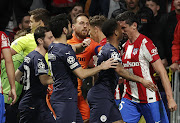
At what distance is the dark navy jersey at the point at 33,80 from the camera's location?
5.49 metres

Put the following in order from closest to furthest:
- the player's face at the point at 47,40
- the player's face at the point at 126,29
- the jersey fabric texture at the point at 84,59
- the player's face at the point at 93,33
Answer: the player's face at the point at 126,29, the player's face at the point at 47,40, the jersey fabric texture at the point at 84,59, the player's face at the point at 93,33

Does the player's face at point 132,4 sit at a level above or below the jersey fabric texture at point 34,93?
above

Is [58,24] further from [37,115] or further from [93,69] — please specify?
[37,115]

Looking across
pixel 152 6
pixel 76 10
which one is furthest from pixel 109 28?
pixel 76 10

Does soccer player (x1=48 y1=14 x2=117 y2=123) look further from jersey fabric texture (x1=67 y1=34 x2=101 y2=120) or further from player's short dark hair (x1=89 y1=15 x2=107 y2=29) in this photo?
player's short dark hair (x1=89 y1=15 x2=107 y2=29)

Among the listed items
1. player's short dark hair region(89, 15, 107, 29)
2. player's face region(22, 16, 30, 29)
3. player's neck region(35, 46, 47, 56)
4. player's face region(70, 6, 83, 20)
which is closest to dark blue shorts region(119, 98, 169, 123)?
player's neck region(35, 46, 47, 56)

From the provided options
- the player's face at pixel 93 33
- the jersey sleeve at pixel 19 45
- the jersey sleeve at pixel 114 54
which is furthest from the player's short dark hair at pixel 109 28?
the jersey sleeve at pixel 19 45

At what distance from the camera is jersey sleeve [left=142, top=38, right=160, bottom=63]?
17.6ft

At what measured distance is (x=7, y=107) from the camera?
6.72m

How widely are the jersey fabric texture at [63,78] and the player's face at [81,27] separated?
1.96 m

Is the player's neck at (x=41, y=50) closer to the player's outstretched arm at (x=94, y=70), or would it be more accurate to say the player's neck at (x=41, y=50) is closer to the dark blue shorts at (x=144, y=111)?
the player's outstretched arm at (x=94, y=70)

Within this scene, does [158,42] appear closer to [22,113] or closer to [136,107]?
[136,107]

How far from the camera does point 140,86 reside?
18.2 ft

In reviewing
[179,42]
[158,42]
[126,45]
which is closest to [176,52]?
[179,42]
